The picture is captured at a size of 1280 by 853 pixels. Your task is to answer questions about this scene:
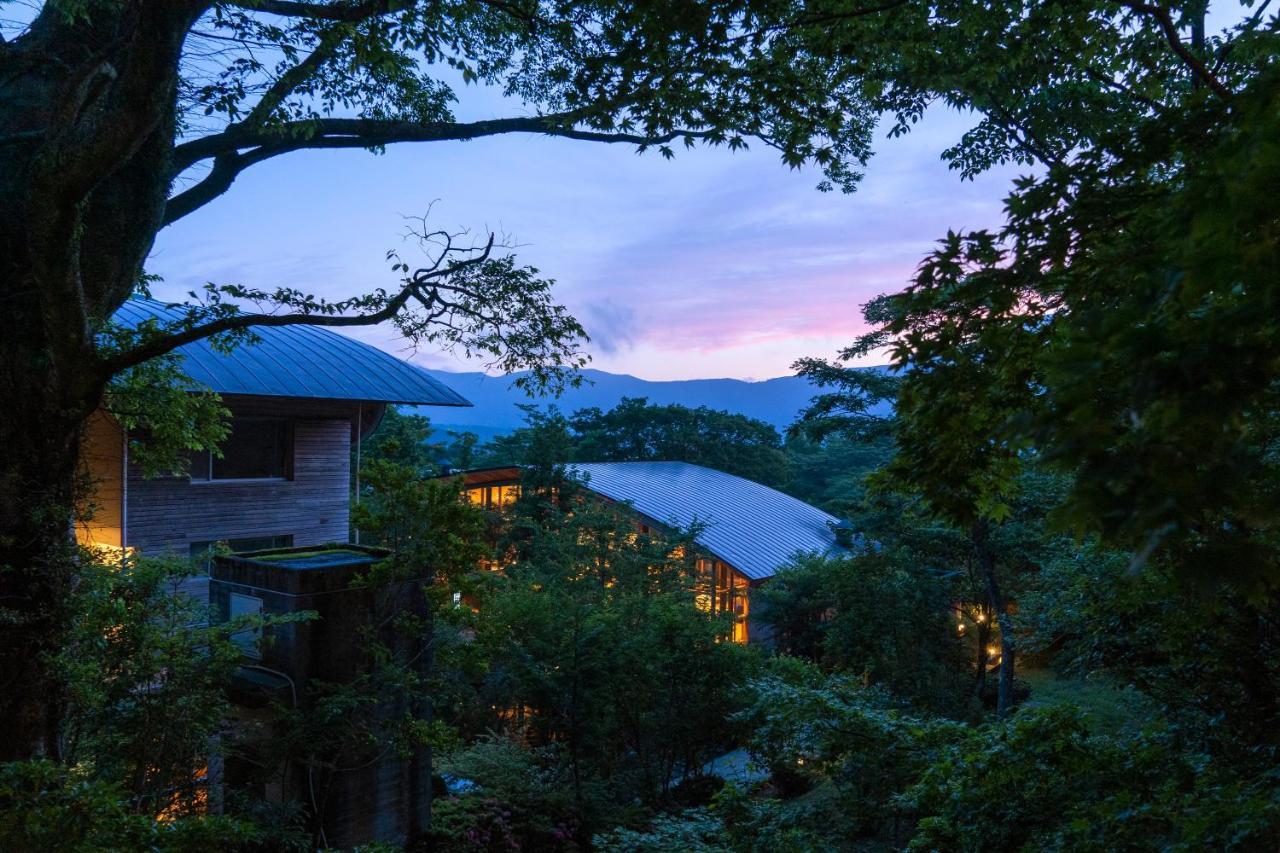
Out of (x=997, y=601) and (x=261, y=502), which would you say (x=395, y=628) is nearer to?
(x=261, y=502)

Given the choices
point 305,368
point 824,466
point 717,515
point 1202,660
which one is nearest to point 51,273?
point 1202,660

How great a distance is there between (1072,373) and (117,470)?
562 inches

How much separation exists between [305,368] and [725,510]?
14.0 metres

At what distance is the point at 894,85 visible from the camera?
823 centimetres

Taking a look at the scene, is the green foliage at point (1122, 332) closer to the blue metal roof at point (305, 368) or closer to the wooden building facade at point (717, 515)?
the blue metal roof at point (305, 368)

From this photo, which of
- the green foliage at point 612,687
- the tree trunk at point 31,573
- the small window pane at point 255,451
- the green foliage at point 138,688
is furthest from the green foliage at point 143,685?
the small window pane at point 255,451

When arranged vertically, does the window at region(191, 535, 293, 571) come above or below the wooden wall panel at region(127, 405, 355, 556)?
below

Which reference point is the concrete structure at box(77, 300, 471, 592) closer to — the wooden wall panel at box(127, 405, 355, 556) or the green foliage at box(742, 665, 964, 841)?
the wooden wall panel at box(127, 405, 355, 556)

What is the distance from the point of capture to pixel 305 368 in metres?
13.6

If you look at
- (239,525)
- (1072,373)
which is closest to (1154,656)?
(1072,373)

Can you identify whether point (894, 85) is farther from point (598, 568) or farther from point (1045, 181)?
point (598, 568)

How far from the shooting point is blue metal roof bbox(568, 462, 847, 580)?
20.1 m

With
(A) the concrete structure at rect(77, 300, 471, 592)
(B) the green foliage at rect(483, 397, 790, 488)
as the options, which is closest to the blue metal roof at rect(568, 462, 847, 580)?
(B) the green foliage at rect(483, 397, 790, 488)

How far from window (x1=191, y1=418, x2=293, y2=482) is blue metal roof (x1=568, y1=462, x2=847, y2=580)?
9710 mm
